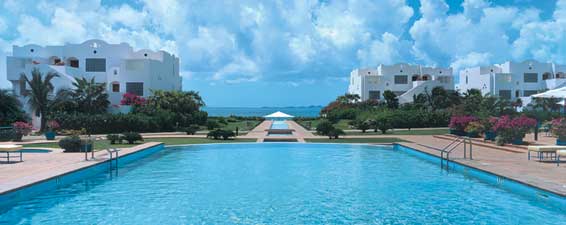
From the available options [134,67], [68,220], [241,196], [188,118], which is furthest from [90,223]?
[134,67]

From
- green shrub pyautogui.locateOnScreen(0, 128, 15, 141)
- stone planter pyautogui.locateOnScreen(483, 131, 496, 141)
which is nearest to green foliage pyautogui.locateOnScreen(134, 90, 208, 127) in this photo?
green shrub pyautogui.locateOnScreen(0, 128, 15, 141)

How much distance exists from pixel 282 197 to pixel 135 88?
33.8 metres

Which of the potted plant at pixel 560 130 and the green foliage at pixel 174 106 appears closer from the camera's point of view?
the potted plant at pixel 560 130

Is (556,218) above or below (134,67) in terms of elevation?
below

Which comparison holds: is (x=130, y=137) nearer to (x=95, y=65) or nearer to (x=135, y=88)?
(x=135, y=88)

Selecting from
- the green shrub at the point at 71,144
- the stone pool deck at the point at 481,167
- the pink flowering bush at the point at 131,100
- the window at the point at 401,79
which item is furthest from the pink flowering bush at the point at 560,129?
the window at the point at 401,79

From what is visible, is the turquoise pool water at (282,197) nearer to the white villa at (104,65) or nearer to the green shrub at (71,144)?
the green shrub at (71,144)

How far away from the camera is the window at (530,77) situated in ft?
192

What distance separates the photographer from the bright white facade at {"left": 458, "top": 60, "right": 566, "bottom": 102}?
57.0 metres

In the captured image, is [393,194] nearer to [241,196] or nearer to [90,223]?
[241,196]

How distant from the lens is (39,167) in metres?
13.0

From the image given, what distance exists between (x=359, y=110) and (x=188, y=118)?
68.2ft

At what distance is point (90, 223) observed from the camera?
8.45m

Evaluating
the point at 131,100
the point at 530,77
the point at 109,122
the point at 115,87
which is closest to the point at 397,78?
the point at 530,77
